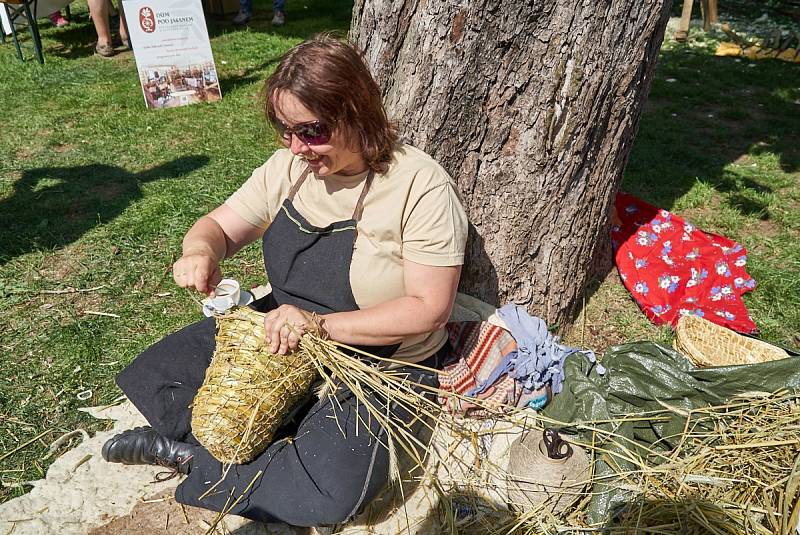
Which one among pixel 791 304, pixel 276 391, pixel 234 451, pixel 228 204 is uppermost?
pixel 228 204

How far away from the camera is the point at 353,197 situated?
2.37 metres

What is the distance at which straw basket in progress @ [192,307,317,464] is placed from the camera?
2.10m

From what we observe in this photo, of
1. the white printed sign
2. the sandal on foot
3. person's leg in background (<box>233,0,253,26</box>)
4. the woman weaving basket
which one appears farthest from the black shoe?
person's leg in background (<box>233,0,253,26</box>)

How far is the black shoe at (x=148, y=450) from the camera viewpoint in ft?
8.20

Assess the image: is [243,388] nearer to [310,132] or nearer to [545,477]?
[310,132]

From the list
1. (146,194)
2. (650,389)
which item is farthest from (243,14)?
(650,389)

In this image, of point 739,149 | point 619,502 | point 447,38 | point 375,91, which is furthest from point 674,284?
point 739,149

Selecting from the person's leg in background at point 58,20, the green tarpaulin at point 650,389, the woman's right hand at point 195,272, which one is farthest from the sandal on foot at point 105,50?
the green tarpaulin at point 650,389

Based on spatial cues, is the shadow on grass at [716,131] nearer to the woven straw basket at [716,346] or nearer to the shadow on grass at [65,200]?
the woven straw basket at [716,346]

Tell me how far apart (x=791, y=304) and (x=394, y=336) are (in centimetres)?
268

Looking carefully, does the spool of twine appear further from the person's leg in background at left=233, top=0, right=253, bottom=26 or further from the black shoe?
the person's leg in background at left=233, top=0, right=253, bottom=26

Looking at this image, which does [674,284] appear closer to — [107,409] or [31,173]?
[107,409]

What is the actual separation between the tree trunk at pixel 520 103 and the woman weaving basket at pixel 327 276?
Result: 0.44 meters

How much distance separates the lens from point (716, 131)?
6109mm
